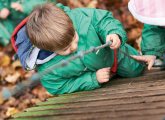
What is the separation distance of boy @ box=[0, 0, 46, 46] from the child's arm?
4.22 feet

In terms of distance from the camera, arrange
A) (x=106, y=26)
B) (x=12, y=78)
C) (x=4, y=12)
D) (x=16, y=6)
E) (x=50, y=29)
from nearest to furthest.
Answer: (x=50, y=29)
(x=106, y=26)
(x=16, y=6)
(x=4, y=12)
(x=12, y=78)

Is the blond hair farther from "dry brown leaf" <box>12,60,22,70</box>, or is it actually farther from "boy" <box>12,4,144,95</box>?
"dry brown leaf" <box>12,60,22,70</box>

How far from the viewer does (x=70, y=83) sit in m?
3.29

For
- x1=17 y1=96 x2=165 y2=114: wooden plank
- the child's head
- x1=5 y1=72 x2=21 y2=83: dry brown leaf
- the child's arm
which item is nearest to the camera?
x1=17 y1=96 x2=165 y2=114: wooden plank

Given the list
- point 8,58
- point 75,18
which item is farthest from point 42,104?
point 8,58

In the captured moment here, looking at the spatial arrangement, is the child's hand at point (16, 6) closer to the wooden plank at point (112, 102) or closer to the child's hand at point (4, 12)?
the child's hand at point (4, 12)

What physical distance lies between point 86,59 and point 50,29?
1.98 ft

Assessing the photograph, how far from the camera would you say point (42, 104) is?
3.20 metres

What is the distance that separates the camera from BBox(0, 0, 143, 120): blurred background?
5.12m

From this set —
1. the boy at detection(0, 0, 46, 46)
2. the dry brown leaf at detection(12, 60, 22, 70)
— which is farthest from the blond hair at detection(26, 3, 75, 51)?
the dry brown leaf at detection(12, 60, 22, 70)

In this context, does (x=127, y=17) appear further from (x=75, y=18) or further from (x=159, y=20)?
(x=159, y=20)

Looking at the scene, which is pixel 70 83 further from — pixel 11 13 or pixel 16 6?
pixel 11 13

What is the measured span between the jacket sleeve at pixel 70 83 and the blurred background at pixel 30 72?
1.79 m

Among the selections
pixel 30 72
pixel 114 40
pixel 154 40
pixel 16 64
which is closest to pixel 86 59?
pixel 114 40
